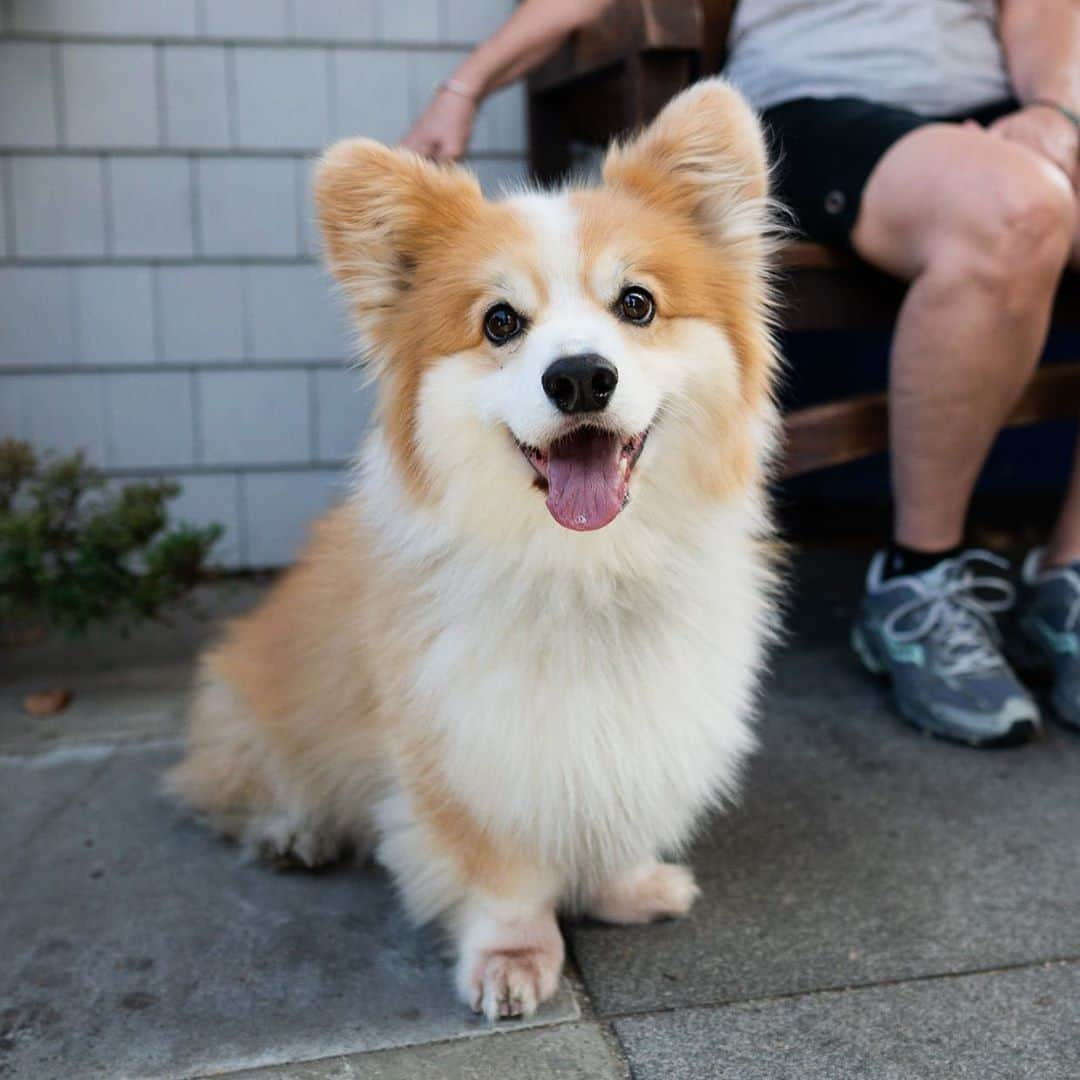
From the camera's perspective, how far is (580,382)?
1538 millimetres

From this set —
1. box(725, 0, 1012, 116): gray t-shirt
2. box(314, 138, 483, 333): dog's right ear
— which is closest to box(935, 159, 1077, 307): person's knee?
box(725, 0, 1012, 116): gray t-shirt

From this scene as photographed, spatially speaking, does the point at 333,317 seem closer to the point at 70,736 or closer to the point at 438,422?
the point at 70,736

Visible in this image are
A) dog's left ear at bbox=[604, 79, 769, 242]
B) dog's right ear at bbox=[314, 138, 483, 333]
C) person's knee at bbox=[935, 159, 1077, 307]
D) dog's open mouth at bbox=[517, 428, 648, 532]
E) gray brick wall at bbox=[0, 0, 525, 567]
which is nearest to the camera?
dog's open mouth at bbox=[517, 428, 648, 532]

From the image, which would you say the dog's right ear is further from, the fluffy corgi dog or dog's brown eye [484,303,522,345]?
dog's brown eye [484,303,522,345]

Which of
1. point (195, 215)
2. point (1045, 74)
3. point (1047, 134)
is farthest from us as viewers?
point (195, 215)

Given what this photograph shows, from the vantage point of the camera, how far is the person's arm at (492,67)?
Answer: 2561mm

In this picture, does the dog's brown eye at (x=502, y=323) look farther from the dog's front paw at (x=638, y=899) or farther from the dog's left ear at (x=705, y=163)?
the dog's front paw at (x=638, y=899)

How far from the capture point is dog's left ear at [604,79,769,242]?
73.2 inches

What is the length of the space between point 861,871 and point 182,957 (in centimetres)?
112

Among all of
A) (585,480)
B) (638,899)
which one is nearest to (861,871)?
(638,899)

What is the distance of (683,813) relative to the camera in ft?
6.07

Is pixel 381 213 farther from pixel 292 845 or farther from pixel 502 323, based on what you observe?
pixel 292 845

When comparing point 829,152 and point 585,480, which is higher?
point 829,152

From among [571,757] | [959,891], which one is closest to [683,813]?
[571,757]
